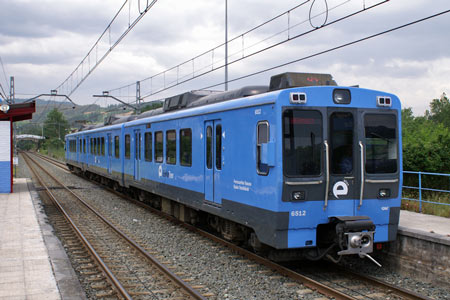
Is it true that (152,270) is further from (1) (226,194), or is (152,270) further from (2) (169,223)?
(2) (169,223)

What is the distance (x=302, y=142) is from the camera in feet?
23.0

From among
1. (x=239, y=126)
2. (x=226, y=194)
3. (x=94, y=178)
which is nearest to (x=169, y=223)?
(x=226, y=194)

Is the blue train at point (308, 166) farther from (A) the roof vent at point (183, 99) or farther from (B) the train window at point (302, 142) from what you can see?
(A) the roof vent at point (183, 99)

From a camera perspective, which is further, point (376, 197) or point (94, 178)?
point (94, 178)

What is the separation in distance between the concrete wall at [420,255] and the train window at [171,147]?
17.9ft

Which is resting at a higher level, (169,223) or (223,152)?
(223,152)

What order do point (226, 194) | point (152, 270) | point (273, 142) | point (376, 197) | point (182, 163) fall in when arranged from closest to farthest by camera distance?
point (273, 142) → point (376, 197) → point (152, 270) → point (226, 194) → point (182, 163)

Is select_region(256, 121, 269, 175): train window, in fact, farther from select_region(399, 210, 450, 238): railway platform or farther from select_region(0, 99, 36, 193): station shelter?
select_region(0, 99, 36, 193): station shelter

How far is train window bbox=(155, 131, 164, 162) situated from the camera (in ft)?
41.3

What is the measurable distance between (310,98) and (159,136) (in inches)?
255

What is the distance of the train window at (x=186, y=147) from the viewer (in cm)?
1041

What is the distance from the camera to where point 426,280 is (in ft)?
23.7

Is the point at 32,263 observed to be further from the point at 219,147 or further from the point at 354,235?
the point at 354,235

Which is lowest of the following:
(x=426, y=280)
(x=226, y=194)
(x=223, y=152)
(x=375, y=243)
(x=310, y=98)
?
(x=426, y=280)
